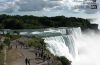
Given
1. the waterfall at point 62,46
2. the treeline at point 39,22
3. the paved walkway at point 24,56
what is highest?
the paved walkway at point 24,56

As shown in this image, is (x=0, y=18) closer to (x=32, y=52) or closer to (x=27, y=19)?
(x=27, y=19)

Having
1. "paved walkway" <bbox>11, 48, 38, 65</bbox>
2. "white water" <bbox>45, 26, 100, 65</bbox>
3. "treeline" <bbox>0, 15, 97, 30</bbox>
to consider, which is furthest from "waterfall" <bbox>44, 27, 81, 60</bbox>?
"treeline" <bbox>0, 15, 97, 30</bbox>

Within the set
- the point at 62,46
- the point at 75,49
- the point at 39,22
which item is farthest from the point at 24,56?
the point at 39,22

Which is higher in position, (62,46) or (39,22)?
(62,46)

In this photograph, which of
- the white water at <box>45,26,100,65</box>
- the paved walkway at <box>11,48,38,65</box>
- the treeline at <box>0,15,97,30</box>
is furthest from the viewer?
the treeline at <box>0,15,97,30</box>

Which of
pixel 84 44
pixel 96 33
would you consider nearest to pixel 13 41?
pixel 84 44

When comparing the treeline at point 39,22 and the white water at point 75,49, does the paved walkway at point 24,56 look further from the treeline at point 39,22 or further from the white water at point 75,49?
the treeline at point 39,22

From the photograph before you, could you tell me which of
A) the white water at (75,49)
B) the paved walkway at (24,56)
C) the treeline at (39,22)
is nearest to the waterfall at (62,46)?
the white water at (75,49)

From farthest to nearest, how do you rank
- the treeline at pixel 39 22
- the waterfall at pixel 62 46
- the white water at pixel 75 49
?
the treeline at pixel 39 22 → the white water at pixel 75 49 → the waterfall at pixel 62 46

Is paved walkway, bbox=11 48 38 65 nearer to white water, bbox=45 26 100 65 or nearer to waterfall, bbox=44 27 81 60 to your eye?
waterfall, bbox=44 27 81 60

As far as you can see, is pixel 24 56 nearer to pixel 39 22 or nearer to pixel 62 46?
pixel 62 46

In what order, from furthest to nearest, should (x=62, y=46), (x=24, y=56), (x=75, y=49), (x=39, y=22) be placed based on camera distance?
1. (x=39, y=22)
2. (x=75, y=49)
3. (x=62, y=46)
4. (x=24, y=56)
